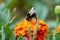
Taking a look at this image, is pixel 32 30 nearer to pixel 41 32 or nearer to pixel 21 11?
pixel 41 32

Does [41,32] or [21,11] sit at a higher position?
[21,11]

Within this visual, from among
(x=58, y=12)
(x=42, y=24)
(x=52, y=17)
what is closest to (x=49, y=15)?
(x=52, y=17)

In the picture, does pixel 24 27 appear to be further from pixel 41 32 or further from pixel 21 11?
pixel 21 11

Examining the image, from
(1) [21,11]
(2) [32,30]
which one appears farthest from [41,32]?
(1) [21,11]

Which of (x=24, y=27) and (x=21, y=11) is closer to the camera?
(x=24, y=27)

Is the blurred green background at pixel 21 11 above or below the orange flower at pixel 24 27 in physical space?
above

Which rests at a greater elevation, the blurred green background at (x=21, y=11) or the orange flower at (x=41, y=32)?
the blurred green background at (x=21, y=11)

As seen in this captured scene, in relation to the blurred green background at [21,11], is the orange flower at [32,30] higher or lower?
lower

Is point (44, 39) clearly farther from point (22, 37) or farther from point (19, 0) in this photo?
point (19, 0)

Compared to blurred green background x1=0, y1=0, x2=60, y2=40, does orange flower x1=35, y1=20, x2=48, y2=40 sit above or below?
below
